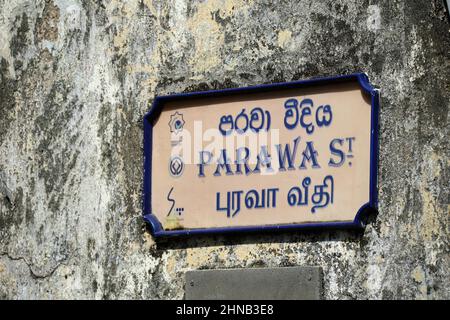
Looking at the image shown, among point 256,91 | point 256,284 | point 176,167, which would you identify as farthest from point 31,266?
point 256,91

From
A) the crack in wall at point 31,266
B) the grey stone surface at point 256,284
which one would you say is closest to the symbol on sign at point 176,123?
the grey stone surface at point 256,284

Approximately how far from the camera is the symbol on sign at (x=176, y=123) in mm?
4371

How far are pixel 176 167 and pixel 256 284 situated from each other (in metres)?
0.56

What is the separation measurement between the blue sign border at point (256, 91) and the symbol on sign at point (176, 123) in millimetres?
61

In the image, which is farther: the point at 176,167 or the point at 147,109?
the point at 147,109

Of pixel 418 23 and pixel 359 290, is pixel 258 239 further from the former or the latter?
pixel 418 23

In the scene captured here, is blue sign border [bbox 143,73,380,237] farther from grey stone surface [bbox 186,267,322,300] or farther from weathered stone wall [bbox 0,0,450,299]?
grey stone surface [bbox 186,267,322,300]

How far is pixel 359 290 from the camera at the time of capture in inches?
155

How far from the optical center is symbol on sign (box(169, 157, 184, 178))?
4.34 metres

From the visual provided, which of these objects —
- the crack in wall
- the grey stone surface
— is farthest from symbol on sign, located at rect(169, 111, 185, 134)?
the crack in wall

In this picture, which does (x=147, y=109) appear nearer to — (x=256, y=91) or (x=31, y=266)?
(x=256, y=91)

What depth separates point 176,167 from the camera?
4352mm
